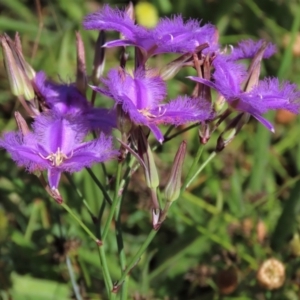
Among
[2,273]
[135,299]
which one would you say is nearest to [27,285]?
[2,273]

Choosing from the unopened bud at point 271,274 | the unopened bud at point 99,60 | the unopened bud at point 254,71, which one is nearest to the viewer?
the unopened bud at point 254,71

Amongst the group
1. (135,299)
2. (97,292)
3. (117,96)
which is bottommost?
(97,292)

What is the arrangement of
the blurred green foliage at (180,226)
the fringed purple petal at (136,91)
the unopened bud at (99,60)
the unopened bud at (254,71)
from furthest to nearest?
the blurred green foliage at (180,226) → the unopened bud at (99,60) → the unopened bud at (254,71) → the fringed purple petal at (136,91)

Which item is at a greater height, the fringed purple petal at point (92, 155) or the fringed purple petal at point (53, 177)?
the fringed purple petal at point (92, 155)

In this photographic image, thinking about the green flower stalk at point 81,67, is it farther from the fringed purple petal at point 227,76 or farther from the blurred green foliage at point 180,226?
the blurred green foliage at point 180,226

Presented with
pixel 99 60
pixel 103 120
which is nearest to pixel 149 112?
pixel 103 120

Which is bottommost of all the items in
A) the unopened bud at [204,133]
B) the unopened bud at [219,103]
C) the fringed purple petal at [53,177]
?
the fringed purple petal at [53,177]

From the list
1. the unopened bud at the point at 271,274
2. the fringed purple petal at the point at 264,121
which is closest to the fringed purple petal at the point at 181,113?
the fringed purple petal at the point at 264,121

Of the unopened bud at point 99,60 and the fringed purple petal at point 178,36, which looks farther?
the unopened bud at point 99,60

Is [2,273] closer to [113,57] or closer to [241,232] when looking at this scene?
[241,232]
